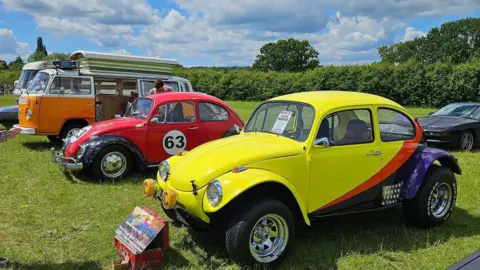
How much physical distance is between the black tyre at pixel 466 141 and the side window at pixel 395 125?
22.1 ft

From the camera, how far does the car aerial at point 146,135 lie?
7.98 m

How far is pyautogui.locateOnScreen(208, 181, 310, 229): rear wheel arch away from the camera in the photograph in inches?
174

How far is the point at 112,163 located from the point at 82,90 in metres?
4.54

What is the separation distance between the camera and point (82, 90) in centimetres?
1184

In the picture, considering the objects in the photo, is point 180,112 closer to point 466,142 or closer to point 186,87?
point 186,87

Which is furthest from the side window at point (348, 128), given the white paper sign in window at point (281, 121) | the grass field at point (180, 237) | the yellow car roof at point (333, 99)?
the grass field at point (180, 237)

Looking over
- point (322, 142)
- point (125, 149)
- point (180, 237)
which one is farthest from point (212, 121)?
point (322, 142)

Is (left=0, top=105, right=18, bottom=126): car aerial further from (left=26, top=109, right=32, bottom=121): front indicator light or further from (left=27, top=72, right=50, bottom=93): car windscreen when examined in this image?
(left=26, top=109, right=32, bottom=121): front indicator light

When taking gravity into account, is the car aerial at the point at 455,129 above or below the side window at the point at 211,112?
below

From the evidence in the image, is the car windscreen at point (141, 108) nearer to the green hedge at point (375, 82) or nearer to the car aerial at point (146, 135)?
the car aerial at point (146, 135)

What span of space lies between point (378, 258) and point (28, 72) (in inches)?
632

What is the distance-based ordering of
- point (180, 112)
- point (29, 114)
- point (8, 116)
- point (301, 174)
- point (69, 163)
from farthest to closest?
point (8, 116), point (29, 114), point (180, 112), point (69, 163), point (301, 174)

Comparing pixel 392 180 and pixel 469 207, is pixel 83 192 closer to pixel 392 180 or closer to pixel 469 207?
pixel 392 180

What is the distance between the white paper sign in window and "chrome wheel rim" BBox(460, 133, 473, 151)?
26.6ft
